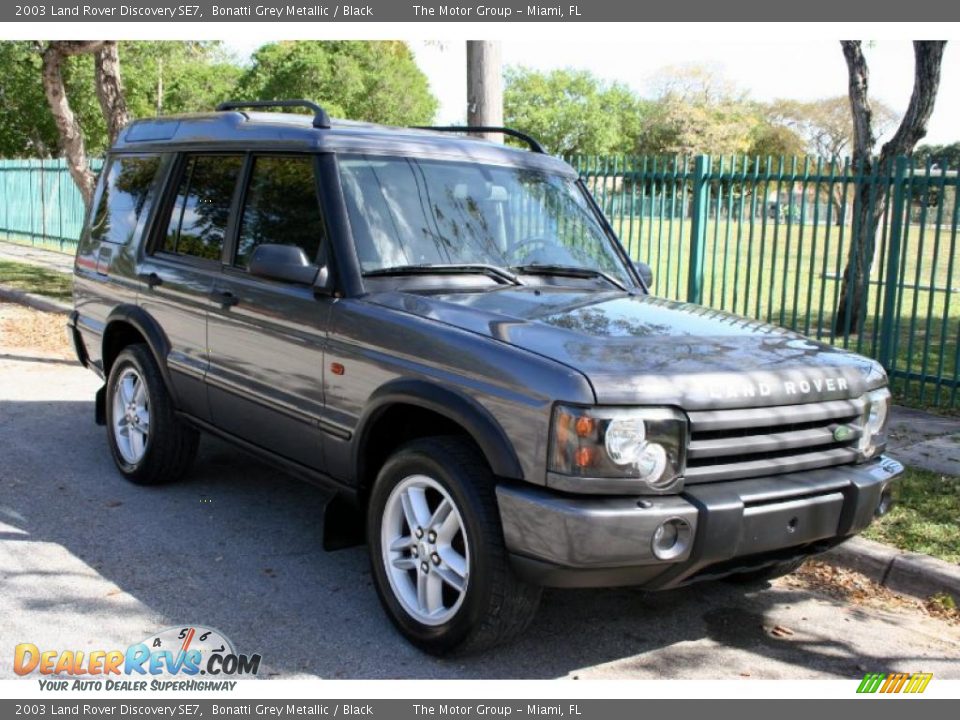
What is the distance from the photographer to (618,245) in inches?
218

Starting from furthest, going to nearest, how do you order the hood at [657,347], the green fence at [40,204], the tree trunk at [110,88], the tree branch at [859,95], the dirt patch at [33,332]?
the green fence at [40,204]
the tree branch at [859,95]
the tree trunk at [110,88]
the dirt patch at [33,332]
the hood at [657,347]

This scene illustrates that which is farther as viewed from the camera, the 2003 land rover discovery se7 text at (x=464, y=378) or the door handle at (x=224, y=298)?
the door handle at (x=224, y=298)

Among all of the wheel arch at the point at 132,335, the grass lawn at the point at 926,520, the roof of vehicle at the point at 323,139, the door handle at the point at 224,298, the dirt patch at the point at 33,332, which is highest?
the roof of vehicle at the point at 323,139

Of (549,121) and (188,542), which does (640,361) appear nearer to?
(188,542)

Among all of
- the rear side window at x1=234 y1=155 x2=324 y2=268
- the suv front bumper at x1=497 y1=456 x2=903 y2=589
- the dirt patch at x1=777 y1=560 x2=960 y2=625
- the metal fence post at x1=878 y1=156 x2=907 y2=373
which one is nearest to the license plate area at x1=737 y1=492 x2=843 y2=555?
the suv front bumper at x1=497 y1=456 x2=903 y2=589

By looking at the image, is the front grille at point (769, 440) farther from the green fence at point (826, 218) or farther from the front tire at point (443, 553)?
the green fence at point (826, 218)

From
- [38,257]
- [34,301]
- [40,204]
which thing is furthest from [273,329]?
[40,204]

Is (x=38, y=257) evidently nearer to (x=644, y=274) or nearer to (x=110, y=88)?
(x=110, y=88)

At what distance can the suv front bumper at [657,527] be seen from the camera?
3.48 m

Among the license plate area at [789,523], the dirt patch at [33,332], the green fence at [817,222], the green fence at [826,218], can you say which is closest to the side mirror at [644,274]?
the license plate area at [789,523]

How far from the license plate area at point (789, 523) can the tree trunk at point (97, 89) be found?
9.43m

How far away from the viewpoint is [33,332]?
38.5 ft

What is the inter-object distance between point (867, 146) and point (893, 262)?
4.00m
